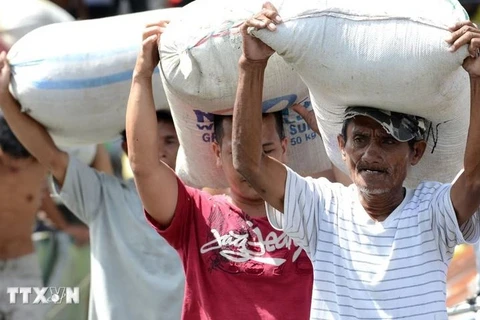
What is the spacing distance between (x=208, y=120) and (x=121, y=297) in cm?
117

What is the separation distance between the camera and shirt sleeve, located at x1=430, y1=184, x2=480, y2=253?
3393 millimetres

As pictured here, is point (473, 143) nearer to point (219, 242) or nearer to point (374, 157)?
point (374, 157)

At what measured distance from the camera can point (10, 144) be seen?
589cm

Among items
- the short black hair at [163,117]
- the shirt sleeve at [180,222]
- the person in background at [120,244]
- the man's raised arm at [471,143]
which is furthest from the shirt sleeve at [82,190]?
the man's raised arm at [471,143]

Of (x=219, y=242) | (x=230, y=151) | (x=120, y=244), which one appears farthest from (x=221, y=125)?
(x=120, y=244)

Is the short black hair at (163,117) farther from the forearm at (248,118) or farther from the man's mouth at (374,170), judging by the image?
the man's mouth at (374,170)

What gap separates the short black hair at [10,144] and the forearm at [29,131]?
0.91 metres

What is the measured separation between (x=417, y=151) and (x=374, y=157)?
178 millimetres

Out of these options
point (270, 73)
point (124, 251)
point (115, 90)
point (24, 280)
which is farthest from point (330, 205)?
point (24, 280)

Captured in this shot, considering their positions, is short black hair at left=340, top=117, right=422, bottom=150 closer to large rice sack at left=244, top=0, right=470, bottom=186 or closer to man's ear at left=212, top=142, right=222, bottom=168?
large rice sack at left=244, top=0, right=470, bottom=186

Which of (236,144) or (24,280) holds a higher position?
(236,144)

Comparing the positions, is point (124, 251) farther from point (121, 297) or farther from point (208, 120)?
point (208, 120)

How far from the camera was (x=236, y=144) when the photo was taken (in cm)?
351

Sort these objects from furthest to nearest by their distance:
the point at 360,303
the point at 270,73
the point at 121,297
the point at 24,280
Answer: the point at 24,280 → the point at 121,297 → the point at 270,73 → the point at 360,303
